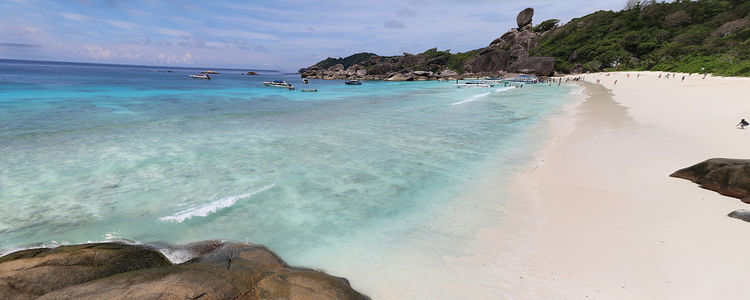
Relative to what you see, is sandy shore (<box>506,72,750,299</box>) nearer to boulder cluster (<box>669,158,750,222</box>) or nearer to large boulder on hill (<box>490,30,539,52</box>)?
boulder cluster (<box>669,158,750,222</box>)

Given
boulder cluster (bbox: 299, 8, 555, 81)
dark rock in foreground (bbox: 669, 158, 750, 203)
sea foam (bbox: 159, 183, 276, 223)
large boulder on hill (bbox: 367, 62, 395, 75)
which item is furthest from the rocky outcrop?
sea foam (bbox: 159, 183, 276, 223)

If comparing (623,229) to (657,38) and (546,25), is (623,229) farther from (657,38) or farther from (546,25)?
(546,25)

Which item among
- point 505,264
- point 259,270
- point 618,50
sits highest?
point 618,50

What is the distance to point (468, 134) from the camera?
1789 cm

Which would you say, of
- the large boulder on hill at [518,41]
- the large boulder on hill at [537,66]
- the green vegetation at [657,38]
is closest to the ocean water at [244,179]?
the green vegetation at [657,38]

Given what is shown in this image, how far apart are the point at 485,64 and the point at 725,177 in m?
114

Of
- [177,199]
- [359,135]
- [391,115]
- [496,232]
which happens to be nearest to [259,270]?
[496,232]

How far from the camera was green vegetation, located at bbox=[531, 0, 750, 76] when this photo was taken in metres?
59.7

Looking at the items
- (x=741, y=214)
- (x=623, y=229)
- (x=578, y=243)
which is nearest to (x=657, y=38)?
(x=741, y=214)

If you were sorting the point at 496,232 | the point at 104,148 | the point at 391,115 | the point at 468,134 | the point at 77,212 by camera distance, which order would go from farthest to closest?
1. the point at 391,115
2. the point at 468,134
3. the point at 104,148
4. the point at 77,212
5. the point at 496,232

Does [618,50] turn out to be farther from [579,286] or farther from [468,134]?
[579,286]

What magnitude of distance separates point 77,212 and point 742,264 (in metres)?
14.3

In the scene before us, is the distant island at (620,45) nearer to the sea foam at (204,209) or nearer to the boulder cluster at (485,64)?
the boulder cluster at (485,64)

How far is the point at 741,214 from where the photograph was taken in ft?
21.7
